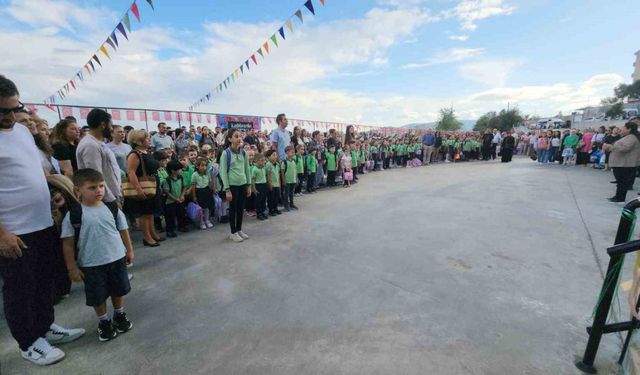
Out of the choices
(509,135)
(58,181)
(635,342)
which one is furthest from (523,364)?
(509,135)

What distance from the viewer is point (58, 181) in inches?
96.4

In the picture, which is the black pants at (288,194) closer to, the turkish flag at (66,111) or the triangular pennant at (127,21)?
the triangular pennant at (127,21)

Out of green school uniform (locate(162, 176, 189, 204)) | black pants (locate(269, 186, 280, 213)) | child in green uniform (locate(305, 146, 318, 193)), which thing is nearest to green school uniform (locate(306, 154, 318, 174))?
child in green uniform (locate(305, 146, 318, 193))

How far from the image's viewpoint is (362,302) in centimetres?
274

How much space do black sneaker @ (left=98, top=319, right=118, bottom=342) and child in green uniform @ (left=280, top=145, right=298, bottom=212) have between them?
13.9 ft

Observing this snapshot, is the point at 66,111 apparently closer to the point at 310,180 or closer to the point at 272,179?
the point at 272,179

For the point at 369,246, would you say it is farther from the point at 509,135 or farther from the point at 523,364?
the point at 509,135

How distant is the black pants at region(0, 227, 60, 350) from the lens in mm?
1997

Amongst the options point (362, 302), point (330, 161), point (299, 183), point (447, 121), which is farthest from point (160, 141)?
point (447, 121)

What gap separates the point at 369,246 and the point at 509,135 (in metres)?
14.9

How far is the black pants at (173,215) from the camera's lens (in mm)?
4890

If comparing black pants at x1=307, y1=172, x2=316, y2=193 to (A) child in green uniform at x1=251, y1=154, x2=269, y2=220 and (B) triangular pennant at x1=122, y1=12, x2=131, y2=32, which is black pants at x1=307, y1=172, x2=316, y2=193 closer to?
(A) child in green uniform at x1=251, y1=154, x2=269, y2=220

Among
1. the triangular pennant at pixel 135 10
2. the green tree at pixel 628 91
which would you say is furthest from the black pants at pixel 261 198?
the green tree at pixel 628 91

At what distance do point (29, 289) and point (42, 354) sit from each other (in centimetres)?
49
